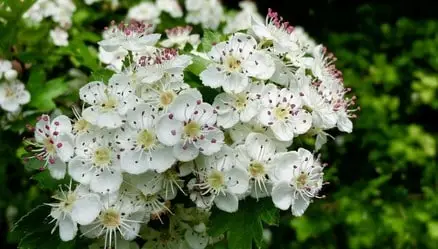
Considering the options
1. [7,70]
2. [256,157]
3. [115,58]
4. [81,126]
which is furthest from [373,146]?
[81,126]

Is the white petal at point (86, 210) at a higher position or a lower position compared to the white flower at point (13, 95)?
higher

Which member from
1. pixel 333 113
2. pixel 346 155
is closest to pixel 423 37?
pixel 346 155

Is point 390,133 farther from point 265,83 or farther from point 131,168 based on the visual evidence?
point 131,168

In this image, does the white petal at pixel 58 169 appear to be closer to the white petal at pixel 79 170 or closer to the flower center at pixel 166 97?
the white petal at pixel 79 170

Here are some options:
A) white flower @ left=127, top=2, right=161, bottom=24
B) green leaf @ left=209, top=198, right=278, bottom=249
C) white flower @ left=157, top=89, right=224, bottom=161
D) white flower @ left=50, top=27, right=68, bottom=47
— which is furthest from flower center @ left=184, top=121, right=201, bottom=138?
white flower @ left=127, top=2, right=161, bottom=24

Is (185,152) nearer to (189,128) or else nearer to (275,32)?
(189,128)

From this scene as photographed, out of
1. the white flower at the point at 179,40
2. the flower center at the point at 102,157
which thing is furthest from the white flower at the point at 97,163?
the white flower at the point at 179,40
